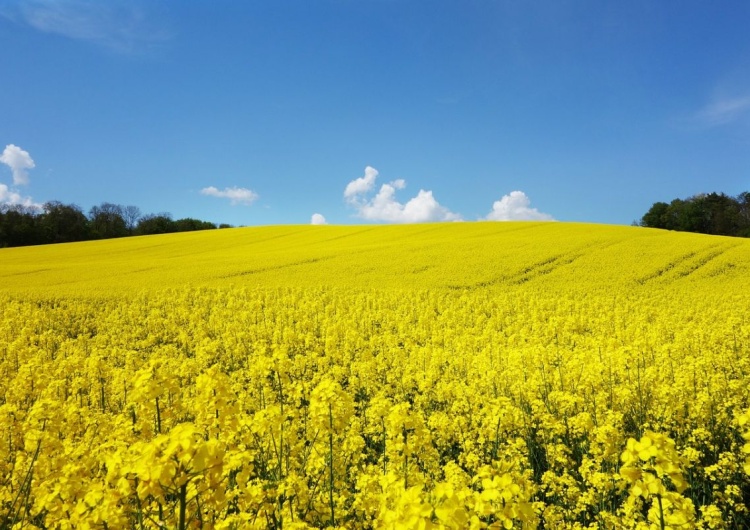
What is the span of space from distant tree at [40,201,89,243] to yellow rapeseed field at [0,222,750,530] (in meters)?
33.5

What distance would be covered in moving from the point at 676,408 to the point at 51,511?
7346 mm

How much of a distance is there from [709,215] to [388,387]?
74100mm

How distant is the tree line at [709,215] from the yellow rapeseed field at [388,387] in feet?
137

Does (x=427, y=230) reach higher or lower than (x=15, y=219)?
lower

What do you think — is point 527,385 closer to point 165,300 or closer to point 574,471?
point 574,471

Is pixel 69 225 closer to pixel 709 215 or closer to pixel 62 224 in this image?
pixel 62 224

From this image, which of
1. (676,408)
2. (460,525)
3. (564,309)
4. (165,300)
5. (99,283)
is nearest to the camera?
(460,525)

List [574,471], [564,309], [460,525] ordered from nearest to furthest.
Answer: [460,525], [574,471], [564,309]

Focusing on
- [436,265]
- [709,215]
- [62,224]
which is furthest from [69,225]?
[709,215]

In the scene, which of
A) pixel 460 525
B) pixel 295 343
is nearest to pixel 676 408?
pixel 460 525

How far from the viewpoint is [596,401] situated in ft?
21.8

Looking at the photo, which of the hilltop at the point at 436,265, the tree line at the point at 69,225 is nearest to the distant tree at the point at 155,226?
the tree line at the point at 69,225

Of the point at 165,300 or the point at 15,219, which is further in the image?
the point at 15,219

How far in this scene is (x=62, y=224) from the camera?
61.6m
